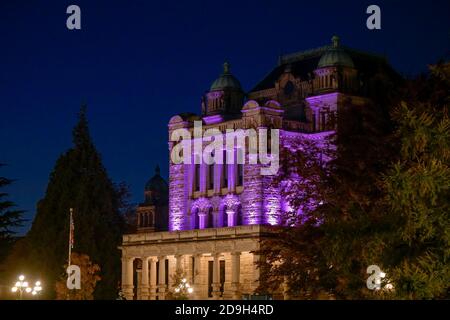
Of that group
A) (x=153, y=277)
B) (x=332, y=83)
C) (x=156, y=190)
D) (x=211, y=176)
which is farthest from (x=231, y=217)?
(x=156, y=190)

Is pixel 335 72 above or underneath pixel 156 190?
above

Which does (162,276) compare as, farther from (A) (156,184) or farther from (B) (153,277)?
(A) (156,184)

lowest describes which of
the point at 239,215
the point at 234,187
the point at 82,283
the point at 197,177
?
the point at 82,283

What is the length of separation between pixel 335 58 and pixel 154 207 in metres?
33.1

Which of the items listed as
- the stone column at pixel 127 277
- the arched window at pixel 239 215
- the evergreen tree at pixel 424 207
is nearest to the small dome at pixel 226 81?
the arched window at pixel 239 215

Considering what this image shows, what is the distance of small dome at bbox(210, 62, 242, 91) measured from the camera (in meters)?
109

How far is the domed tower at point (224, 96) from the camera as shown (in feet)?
351

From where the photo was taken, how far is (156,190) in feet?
420

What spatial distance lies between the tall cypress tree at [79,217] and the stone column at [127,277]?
1.21 m

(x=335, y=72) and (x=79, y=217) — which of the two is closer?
(x=335, y=72)

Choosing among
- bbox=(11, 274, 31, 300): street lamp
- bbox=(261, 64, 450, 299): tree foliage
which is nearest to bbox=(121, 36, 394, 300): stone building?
bbox=(11, 274, 31, 300): street lamp

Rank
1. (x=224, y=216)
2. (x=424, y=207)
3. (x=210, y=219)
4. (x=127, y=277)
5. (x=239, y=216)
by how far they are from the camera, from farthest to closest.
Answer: (x=127, y=277) < (x=210, y=219) < (x=224, y=216) < (x=239, y=216) < (x=424, y=207)
